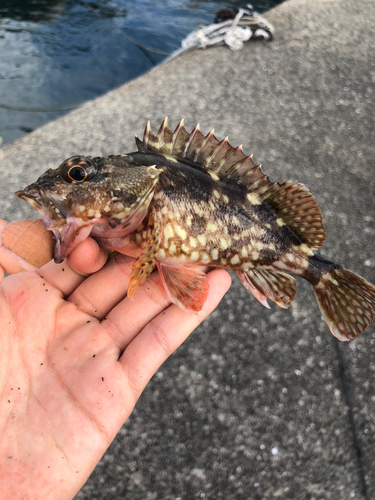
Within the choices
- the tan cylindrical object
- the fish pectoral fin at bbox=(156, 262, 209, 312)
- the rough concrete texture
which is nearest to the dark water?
the rough concrete texture

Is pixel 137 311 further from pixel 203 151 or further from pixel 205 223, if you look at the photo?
pixel 203 151

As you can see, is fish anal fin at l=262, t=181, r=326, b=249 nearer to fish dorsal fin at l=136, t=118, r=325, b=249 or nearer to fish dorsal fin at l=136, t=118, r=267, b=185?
fish dorsal fin at l=136, t=118, r=325, b=249

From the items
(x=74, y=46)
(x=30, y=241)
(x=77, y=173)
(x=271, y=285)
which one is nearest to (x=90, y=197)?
(x=77, y=173)

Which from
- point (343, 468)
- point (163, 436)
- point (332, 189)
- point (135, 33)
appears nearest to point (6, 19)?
point (135, 33)

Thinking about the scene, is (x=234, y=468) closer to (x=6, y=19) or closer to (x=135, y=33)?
(x=135, y=33)

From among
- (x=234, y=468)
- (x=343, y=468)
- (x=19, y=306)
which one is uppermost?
(x=19, y=306)
